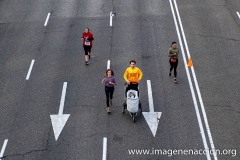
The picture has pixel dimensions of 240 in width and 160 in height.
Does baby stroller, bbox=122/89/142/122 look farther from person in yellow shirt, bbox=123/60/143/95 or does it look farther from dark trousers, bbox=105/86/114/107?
dark trousers, bbox=105/86/114/107

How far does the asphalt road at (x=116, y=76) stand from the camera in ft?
46.0

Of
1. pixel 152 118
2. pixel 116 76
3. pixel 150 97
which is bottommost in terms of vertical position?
pixel 152 118

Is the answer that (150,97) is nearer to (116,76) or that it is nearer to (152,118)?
(152,118)

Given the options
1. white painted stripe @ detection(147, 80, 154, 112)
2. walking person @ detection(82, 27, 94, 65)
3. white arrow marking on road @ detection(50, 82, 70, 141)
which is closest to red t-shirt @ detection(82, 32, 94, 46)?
walking person @ detection(82, 27, 94, 65)

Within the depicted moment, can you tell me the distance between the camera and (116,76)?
17.9 meters

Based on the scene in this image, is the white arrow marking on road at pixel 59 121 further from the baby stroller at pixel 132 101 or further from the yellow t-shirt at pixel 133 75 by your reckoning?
the yellow t-shirt at pixel 133 75

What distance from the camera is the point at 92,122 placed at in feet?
49.4

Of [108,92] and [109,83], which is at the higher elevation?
[109,83]

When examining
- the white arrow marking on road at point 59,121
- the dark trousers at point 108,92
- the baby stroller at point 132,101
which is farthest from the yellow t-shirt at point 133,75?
the white arrow marking on road at point 59,121

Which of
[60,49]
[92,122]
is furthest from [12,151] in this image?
[60,49]

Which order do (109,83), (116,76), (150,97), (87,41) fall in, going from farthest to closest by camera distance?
(87,41), (116,76), (150,97), (109,83)

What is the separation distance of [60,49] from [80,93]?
177 inches

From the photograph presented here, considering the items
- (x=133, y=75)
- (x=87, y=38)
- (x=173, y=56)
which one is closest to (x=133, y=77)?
(x=133, y=75)

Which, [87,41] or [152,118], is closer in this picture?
[152,118]
